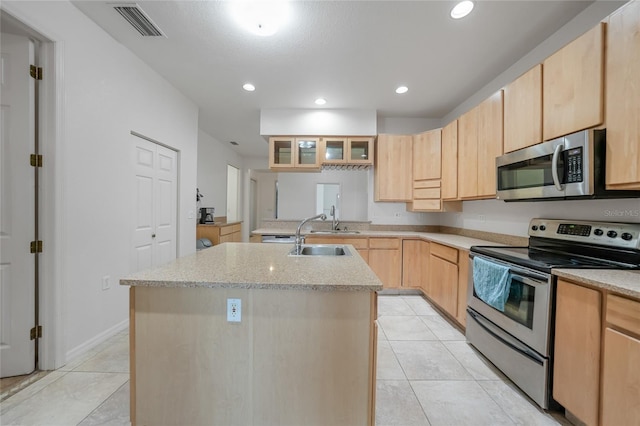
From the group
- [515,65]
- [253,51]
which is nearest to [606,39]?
[515,65]

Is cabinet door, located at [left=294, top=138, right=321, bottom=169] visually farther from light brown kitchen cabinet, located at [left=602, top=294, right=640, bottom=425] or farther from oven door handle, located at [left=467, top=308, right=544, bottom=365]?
light brown kitchen cabinet, located at [left=602, top=294, right=640, bottom=425]

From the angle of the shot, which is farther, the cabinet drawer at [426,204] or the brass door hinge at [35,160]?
the cabinet drawer at [426,204]

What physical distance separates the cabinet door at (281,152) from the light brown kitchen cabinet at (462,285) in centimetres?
250

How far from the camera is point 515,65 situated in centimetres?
253

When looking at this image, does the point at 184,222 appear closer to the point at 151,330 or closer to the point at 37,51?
the point at 37,51

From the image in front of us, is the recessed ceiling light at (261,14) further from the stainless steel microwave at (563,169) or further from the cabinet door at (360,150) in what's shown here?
the stainless steel microwave at (563,169)

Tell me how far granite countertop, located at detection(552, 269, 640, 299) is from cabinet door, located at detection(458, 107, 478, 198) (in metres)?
1.37

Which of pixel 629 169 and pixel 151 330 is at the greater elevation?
pixel 629 169

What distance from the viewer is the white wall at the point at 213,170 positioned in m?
4.85

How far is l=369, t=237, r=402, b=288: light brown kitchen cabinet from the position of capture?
3498 millimetres

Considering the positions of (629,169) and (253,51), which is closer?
(629,169)

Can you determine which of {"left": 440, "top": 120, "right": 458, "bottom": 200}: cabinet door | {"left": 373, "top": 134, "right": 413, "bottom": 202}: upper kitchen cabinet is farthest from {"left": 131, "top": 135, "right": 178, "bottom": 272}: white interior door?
{"left": 440, "top": 120, "right": 458, "bottom": 200}: cabinet door

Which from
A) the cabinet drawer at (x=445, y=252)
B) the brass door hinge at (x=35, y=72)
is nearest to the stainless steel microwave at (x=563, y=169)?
the cabinet drawer at (x=445, y=252)

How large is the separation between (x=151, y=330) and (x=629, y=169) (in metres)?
2.59
